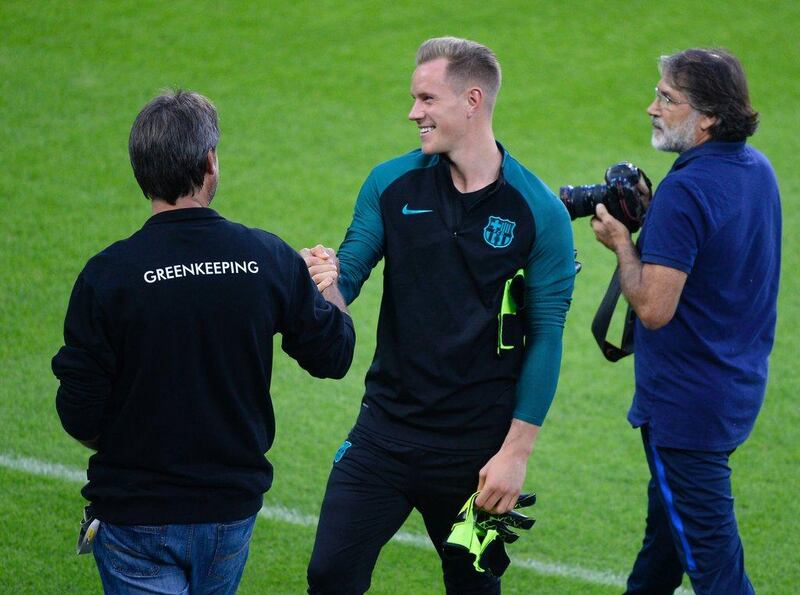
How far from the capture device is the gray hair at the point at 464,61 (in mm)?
3499

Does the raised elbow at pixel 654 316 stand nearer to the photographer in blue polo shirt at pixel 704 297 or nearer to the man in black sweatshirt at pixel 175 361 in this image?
the photographer in blue polo shirt at pixel 704 297

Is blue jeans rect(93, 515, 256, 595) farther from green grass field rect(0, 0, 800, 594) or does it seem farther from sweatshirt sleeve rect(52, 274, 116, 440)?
green grass field rect(0, 0, 800, 594)

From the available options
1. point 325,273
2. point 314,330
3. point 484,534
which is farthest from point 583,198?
point 314,330

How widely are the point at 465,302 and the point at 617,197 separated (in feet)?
2.37

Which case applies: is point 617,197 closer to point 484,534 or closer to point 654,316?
point 654,316

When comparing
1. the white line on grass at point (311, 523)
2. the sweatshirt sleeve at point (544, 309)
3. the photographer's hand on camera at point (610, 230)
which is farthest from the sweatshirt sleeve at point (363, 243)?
the white line on grass at point (311, 523)

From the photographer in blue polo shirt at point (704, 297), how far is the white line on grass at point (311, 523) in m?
1.04

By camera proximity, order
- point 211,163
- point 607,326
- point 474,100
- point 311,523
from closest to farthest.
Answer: point 211,163, point 474,100, point 607,326, point 311,523

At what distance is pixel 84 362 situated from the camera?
105 inches

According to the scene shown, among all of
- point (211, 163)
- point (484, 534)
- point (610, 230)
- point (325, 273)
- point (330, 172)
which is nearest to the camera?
point (211, 163)

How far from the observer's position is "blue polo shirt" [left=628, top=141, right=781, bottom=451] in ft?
11.6

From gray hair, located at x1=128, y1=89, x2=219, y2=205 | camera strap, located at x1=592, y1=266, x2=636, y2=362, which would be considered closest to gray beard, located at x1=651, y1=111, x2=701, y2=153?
camera strap, located at x1=592, y1=266, x2=636, y2=362

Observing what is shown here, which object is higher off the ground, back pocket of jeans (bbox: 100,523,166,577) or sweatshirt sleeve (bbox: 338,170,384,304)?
sweatshirt sleeve (bbox: 338,170,384,304)

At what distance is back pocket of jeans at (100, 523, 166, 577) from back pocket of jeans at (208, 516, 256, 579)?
144 mm
